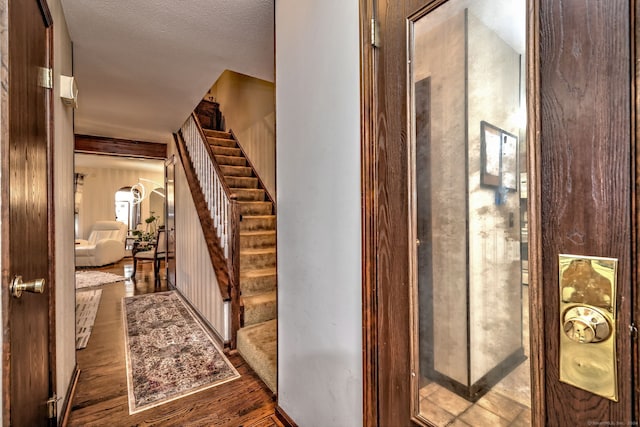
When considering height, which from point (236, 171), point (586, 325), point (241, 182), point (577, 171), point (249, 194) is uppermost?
point (236, 171)

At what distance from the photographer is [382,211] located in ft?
3.31

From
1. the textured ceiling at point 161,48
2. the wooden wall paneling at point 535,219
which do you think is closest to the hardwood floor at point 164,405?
the wooden wall paneling at point 535,219

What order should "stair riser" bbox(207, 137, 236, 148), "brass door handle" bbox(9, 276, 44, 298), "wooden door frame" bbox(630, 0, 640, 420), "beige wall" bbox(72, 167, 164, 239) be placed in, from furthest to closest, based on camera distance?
"beige wall" bbox(72, 167, 164, 239) → "stair riser" bbox(207, 137, 236, 148) → "brass door handle" bbox(9, 276, 44, 298) → "wooden door frame" bbox(630, 0, 640, 420)

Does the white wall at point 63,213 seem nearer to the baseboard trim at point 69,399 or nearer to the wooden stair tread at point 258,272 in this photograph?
the baseboard trim at point 69,399

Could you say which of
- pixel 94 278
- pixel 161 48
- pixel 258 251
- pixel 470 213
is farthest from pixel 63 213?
pixel 94 278

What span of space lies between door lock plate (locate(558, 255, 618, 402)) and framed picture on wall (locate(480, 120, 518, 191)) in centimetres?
22

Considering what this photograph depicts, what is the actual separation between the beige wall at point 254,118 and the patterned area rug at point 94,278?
136 inches

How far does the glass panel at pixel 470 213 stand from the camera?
691 millimetres

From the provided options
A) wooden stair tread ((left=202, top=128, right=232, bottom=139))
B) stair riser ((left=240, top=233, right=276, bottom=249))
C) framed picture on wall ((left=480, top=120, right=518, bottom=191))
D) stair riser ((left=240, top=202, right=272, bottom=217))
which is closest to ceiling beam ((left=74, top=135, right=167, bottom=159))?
wooden stair tread ((left=202, top=128, right=232, bottom=139))

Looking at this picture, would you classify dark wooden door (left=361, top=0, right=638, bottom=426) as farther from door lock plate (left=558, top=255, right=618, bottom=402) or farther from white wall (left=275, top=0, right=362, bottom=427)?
white wall (left=275, top=0, right=362, bottom=427)

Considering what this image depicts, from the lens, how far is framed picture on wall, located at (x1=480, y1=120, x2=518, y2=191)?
69 cm

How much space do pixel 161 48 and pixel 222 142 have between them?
9.35ft

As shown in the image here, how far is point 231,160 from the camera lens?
4.71 metres

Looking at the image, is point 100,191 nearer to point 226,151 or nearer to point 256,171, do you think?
point 226,151
